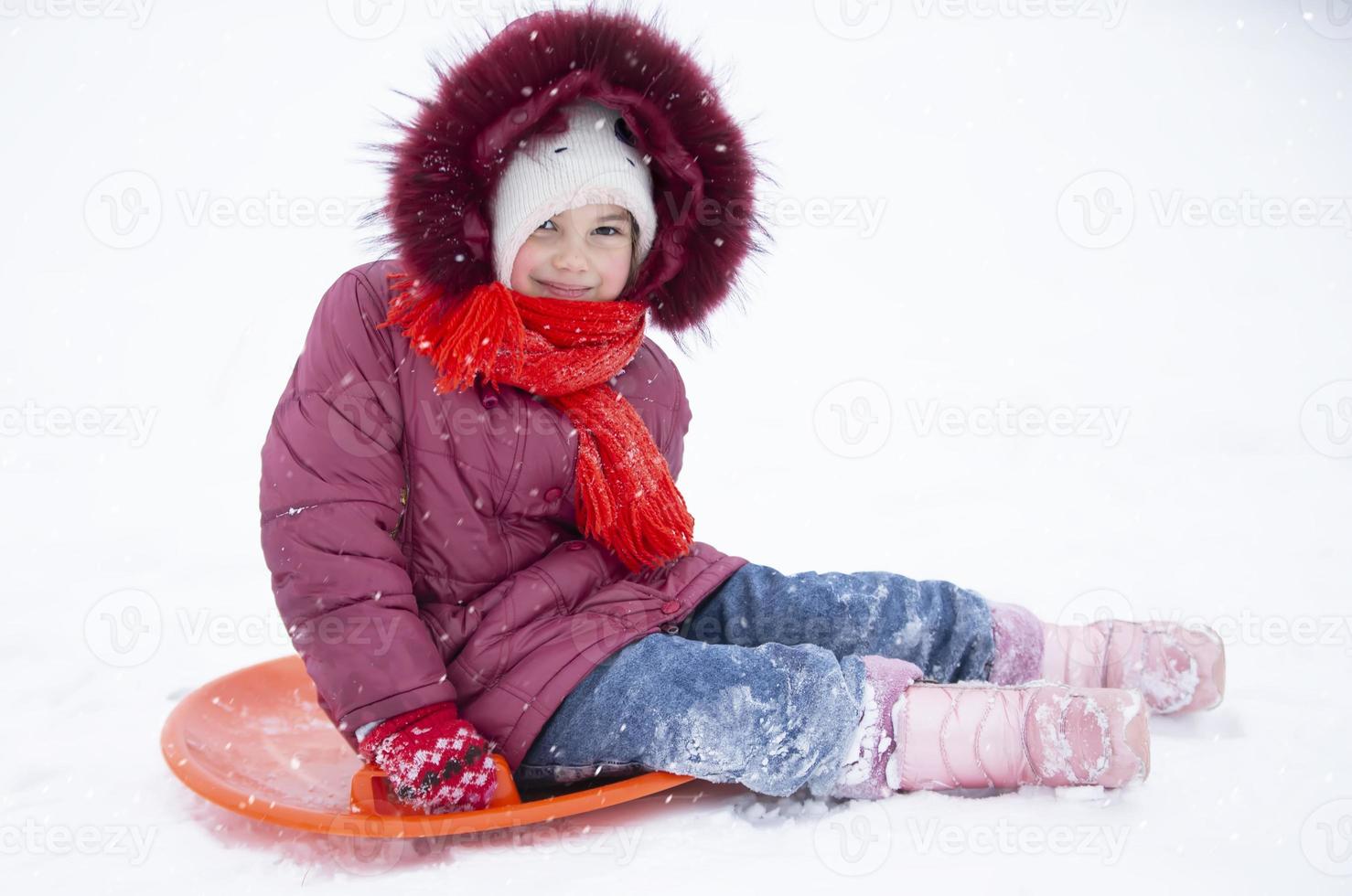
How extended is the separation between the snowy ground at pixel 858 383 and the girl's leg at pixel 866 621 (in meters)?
0.29

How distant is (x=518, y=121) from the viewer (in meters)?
1.28

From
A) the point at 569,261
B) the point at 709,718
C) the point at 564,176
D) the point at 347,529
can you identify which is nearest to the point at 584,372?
the point at 569,261

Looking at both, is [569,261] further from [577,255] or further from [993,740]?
[993,740]

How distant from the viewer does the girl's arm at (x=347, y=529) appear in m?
1.22

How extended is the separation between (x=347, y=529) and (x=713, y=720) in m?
0.51

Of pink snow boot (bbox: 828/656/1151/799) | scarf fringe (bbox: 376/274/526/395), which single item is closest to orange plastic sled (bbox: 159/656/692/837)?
pink snow boot (bbox: 828/656/1151/799)

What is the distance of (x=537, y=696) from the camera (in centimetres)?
129

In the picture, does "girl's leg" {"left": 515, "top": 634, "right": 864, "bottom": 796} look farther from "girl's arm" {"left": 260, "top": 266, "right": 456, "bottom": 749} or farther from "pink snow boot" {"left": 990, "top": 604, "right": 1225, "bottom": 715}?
"pink snow boot" {"left": 990, "top": 604, "right": 1225, "bottom": 715}

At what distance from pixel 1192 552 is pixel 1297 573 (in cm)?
21

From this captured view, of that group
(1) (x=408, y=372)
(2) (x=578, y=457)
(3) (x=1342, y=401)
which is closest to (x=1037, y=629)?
(2) (x=578, y=457)

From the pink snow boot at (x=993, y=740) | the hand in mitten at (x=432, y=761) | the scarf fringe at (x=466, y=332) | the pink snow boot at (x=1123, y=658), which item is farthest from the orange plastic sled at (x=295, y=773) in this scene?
the pink snow boot at (x=1123, y=658)

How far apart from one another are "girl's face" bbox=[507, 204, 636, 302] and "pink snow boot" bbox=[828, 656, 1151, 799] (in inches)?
26.3

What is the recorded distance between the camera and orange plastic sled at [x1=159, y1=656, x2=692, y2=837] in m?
1.16

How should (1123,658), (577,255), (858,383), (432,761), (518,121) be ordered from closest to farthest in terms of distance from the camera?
(432,761) < (518,121) < (577,255) < (1123,658) < (858,383)
